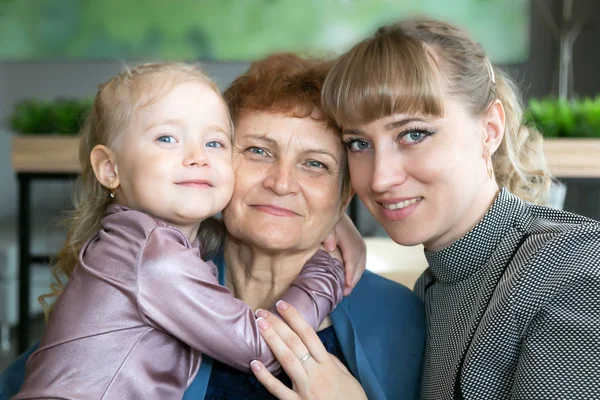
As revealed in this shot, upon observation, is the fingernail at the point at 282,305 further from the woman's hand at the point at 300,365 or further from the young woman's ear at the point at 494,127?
the young woman's ear at the point at 494,127

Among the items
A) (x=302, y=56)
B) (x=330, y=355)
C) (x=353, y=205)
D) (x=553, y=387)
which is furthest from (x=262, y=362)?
(x=353, y=205)

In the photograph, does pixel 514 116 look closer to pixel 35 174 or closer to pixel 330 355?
pixel 330 355

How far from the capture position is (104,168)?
1753 millimetres

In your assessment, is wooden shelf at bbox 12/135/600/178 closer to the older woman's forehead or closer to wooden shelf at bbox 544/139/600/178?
wooden shelf at bbox 544/139/600/178

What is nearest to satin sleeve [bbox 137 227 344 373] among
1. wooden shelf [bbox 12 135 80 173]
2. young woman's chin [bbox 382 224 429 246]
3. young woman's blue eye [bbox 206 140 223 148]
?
young woman's blue eye [bbox 206 140 223 148]

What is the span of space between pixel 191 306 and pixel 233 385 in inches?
13.3

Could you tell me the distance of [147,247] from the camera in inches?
59.7

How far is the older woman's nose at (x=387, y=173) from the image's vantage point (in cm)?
154

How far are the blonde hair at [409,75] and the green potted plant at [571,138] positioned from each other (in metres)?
1.92

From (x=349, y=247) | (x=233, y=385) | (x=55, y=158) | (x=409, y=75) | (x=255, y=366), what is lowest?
(x=55, y=158)

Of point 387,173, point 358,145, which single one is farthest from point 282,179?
point 387,173

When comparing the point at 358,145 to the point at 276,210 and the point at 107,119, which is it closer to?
the point at 276,210

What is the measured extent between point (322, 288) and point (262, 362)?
26 cm

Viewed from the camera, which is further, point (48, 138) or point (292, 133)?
point (48, 138)
